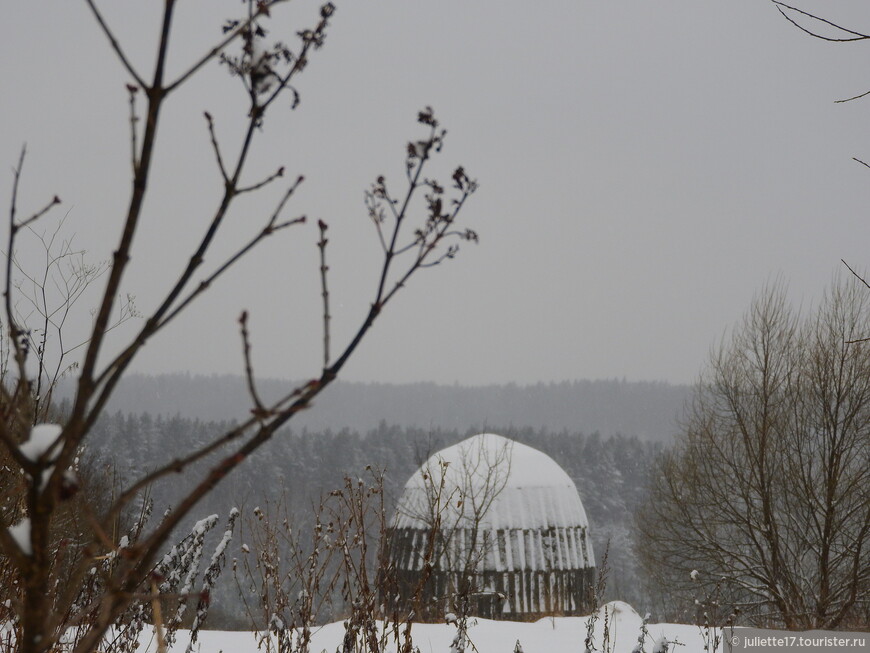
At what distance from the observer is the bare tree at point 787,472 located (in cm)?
1570

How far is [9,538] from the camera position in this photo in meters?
0.73

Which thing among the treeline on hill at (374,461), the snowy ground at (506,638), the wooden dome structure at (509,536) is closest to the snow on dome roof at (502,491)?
the wooden dome structure at (509,536)

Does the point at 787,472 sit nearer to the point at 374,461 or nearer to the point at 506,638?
the point at 506,638

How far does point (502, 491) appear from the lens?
18281 mm

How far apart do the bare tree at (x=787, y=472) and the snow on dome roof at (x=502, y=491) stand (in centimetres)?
286

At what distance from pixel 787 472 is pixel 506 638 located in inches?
395

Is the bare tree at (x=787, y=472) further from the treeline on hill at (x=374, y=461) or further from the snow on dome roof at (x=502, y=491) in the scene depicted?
the treeline on hill at (x=374, y=461)

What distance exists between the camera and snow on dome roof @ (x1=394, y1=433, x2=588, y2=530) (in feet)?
57.6

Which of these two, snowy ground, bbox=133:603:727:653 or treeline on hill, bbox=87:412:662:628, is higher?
snowy ground, bbox=133:603:727:653

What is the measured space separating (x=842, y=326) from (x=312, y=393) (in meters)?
17.6

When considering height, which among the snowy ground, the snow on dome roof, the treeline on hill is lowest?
the treeline on hill

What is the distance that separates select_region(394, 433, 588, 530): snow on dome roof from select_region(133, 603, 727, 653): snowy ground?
601 cm

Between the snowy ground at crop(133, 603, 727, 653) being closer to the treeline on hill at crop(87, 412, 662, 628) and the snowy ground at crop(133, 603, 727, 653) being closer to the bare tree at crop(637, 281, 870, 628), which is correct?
the bare tree at crop(637, 281, 870, 628)

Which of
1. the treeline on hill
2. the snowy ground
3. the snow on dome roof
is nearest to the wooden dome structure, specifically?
the snow on dome roof
